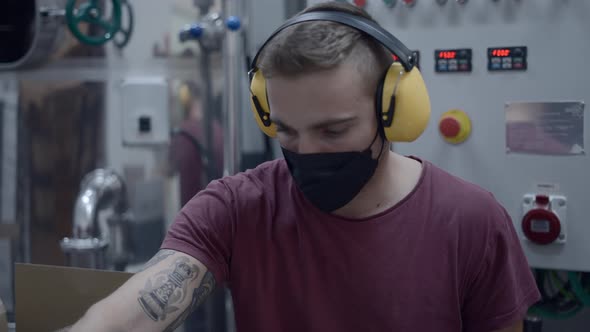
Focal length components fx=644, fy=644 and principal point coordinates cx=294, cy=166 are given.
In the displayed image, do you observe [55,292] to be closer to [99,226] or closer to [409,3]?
[99,226]

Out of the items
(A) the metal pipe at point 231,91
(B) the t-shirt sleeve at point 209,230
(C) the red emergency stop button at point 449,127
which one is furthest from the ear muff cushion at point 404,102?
(A) the metal pipe at point 231,91

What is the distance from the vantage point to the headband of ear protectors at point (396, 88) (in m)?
1.01

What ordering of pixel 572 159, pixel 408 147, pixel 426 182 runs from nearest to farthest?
1. pixel 426 182
2. pixel 572 159
3. pixel 408 147

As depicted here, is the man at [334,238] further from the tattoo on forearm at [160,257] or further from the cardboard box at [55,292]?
the cardboard box at [55,292]

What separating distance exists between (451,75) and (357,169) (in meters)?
0.59

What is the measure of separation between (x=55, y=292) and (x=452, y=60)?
1014 millimetres

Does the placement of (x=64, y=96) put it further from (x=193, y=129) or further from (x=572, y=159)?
(x=572, y=159)

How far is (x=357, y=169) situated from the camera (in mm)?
1079

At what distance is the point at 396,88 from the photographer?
40.6 inches

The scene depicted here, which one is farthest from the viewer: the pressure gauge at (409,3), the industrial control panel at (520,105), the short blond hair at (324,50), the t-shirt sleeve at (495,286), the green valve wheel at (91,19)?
the green valve wheel at (91,19)

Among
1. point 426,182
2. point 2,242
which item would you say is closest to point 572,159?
point 426,182

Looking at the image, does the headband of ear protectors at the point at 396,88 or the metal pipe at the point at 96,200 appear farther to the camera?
the metal pipe at the point at 96,200

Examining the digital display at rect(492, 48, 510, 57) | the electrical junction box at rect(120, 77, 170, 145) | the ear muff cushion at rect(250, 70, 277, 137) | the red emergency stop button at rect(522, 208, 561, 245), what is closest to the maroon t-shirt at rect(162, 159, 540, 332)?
the ear muff cushion at rect(250, 70, 277, 137)

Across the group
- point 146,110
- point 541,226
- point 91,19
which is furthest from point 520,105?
point 91,19
